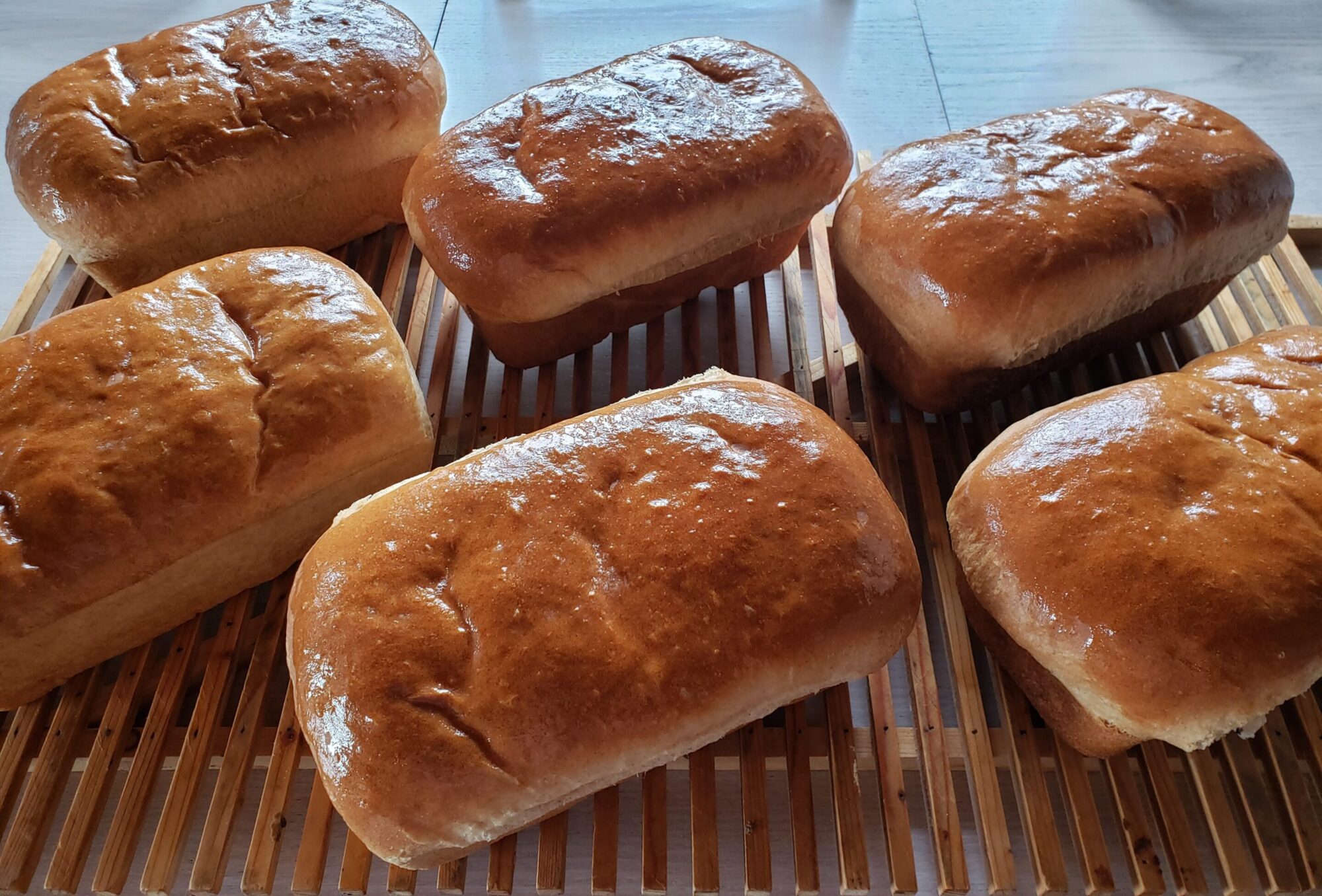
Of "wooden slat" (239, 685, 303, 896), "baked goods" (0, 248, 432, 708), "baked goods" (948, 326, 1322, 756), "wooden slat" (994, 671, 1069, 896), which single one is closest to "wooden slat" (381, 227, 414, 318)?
"baked goods" (0, 248, 432, 708)

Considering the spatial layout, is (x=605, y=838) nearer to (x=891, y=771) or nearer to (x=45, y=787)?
(x=891, y=771)

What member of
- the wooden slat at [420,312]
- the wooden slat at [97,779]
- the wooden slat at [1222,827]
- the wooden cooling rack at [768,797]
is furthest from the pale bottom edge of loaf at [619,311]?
the wooden slat at [1222,827]

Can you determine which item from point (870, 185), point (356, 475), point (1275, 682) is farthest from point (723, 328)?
point (1275, 682)

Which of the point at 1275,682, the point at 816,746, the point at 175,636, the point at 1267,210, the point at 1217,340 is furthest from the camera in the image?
the point at 1217,340

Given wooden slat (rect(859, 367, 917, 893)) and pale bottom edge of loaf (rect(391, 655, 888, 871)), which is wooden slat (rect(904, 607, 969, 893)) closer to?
wooden slat (rect(859, 367, 917, 893))

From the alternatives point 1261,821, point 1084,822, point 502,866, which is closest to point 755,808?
point 502,866

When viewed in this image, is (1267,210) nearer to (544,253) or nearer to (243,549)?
(544,253)
